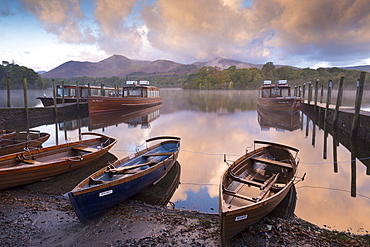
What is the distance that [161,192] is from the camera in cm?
720

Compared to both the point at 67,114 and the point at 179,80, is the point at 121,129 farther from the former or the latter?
the point at 179,80

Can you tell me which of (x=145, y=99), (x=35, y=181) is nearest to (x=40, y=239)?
(x=35, y=181)

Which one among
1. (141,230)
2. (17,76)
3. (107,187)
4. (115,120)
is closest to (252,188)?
(141,230)

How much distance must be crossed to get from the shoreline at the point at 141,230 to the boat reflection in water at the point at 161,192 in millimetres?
638

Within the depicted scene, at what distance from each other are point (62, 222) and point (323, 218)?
648 centimetres

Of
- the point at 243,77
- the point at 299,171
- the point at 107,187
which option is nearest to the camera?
the point at 107,187

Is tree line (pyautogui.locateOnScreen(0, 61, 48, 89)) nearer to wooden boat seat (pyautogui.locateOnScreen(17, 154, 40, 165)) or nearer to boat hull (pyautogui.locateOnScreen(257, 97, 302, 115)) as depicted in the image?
boat hull (pyautogui.locateOnScreen(257, 97, 302, 115))

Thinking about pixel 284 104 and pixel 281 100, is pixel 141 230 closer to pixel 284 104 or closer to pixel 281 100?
pixel 281 100

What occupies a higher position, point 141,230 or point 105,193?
point 105,193

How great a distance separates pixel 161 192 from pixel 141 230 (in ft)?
7.65

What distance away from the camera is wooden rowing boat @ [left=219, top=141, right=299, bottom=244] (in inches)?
171

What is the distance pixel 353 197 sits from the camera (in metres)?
7.02

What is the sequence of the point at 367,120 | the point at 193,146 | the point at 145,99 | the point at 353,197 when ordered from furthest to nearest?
1. the point at 145,99
2. the point at 193,146
3. the point at 367,120
4. the point at 353,197

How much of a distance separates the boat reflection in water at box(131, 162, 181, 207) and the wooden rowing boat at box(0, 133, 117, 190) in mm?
2955
